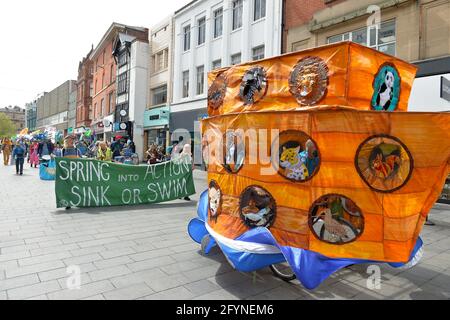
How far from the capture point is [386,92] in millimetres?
3570

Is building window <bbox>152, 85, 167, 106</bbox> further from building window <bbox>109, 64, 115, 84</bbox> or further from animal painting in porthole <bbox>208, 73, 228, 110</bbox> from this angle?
animal painting in porthole <bbox>208, 73, 228, 110</bbox>

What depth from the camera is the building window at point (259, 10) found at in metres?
17.4

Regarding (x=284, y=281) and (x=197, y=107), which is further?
(x=197, y=107)

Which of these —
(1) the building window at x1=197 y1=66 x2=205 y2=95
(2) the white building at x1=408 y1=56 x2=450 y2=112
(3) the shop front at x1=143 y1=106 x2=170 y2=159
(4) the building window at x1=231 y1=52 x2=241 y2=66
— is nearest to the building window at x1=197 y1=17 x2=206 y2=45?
(1) the building window at x1=197 y1=66 x2=205 y2=95

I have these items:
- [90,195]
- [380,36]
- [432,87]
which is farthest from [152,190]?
[380,36]

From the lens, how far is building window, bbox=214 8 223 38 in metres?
20.2

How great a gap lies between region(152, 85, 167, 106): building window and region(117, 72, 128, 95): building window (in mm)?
3786

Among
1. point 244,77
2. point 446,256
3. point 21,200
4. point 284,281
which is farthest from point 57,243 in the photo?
point 446,256

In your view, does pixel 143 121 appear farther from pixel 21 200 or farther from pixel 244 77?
pixel 244 77

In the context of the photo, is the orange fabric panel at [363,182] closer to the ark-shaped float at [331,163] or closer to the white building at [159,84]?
the ark-shaped float at [331,163]

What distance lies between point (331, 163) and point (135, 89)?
26.3 m

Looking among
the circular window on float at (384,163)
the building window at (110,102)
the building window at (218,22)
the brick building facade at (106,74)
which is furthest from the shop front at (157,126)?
the circular window on float at (384,163)

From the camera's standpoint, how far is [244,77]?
12.6 ft
